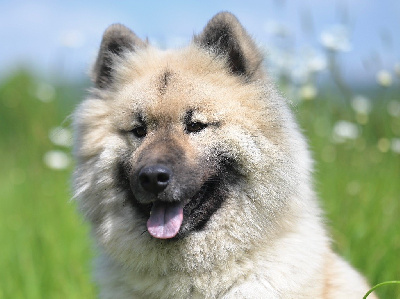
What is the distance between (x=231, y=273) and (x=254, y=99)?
1.01m

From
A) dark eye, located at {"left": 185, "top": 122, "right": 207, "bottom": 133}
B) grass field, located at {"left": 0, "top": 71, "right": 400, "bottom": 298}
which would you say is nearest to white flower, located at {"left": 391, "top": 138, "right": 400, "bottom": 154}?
grass field, located at {"left": 0, "top": 71, "right": 400, "bottom": 298}

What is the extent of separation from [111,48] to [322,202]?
2718 mm

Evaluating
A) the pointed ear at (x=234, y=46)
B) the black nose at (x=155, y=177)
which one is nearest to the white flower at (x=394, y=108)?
the pointed ear at (x=234, y=46)

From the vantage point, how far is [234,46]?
3.16 metres

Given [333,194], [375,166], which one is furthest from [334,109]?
[333,194]

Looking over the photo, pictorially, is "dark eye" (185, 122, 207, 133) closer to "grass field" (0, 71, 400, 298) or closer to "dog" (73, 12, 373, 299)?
"dog" (73, 12, 373, 299)

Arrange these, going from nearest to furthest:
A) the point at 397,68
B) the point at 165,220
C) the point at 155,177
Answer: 1. the point at 155,177
2. the point at 165,220
3. the point at 397,68

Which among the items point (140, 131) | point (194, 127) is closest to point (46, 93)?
point (140, 131)

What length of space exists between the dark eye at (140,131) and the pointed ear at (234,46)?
67 cm

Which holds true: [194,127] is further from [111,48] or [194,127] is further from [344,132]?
[344,132]

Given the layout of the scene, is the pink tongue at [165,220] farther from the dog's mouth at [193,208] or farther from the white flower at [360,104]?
the white flower at [360,104]

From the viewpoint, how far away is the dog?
2822mm

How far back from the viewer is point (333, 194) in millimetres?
5336

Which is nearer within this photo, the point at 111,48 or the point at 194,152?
the point at 194,152
